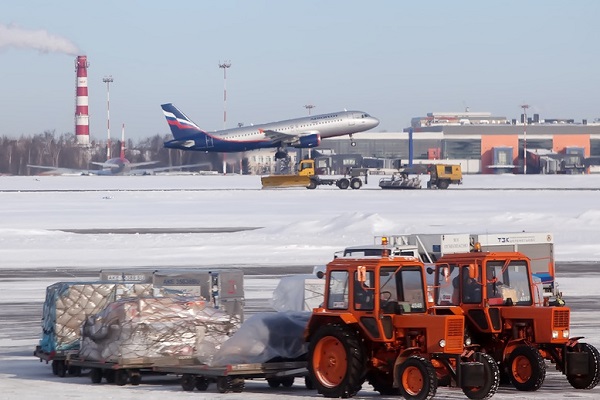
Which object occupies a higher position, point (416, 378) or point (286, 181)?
point (286, 181)

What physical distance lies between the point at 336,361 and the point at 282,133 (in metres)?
97.9

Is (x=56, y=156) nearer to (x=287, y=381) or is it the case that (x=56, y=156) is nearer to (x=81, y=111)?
(x=81, y=111)

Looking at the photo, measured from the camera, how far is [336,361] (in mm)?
16047

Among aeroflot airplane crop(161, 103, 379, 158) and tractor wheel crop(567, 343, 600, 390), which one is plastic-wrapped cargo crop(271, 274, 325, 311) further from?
aeroflot airplane crop(161, 103, 379, 158)

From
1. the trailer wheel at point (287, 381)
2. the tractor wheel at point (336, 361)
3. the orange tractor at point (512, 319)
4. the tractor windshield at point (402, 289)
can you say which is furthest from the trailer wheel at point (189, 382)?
the orange tractor at point (512, 319)

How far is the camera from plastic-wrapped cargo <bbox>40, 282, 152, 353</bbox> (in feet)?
64.5

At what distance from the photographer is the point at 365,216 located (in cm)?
5388

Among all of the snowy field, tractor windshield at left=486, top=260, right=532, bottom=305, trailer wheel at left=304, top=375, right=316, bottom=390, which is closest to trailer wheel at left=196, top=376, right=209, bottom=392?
the snowy field

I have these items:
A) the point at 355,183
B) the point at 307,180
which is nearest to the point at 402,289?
the point at 307,180

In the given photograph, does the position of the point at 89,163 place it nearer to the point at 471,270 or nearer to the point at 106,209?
the point at 106,209

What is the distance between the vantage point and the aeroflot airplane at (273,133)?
114 metres

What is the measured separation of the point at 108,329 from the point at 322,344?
3878mm

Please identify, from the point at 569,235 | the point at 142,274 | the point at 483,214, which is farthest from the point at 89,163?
the point at 142,274

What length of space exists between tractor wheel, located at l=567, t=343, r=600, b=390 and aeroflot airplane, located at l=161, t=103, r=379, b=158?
314ft
